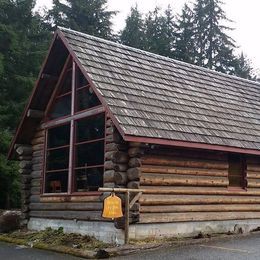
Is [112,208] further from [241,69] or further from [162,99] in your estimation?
[241,69]

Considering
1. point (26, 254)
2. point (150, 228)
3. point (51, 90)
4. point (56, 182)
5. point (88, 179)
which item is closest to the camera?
point (26, 254)

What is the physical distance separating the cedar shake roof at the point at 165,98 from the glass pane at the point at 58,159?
3012 mm

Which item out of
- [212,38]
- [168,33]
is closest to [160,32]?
[168,33]

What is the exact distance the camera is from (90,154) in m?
13.6

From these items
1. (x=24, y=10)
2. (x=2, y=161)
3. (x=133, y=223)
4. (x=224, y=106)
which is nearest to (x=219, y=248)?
(x=133, y=223)

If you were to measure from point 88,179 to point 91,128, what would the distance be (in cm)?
150

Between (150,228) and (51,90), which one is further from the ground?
(51,90)

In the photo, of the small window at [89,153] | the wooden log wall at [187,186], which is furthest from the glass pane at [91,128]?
the wooden log wall at [187,186]

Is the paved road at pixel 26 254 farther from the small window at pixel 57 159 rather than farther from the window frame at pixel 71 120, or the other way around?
the small window at pixel 57 159

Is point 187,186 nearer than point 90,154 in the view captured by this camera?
Yes

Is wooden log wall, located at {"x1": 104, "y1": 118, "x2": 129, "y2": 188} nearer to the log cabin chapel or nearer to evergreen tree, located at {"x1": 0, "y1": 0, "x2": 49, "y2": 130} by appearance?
the log cabin chapel

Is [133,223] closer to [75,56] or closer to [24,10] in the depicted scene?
[75,56]

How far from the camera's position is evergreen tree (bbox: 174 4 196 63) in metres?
38.7

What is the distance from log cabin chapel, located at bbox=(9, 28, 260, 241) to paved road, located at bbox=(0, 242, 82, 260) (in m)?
1.49
